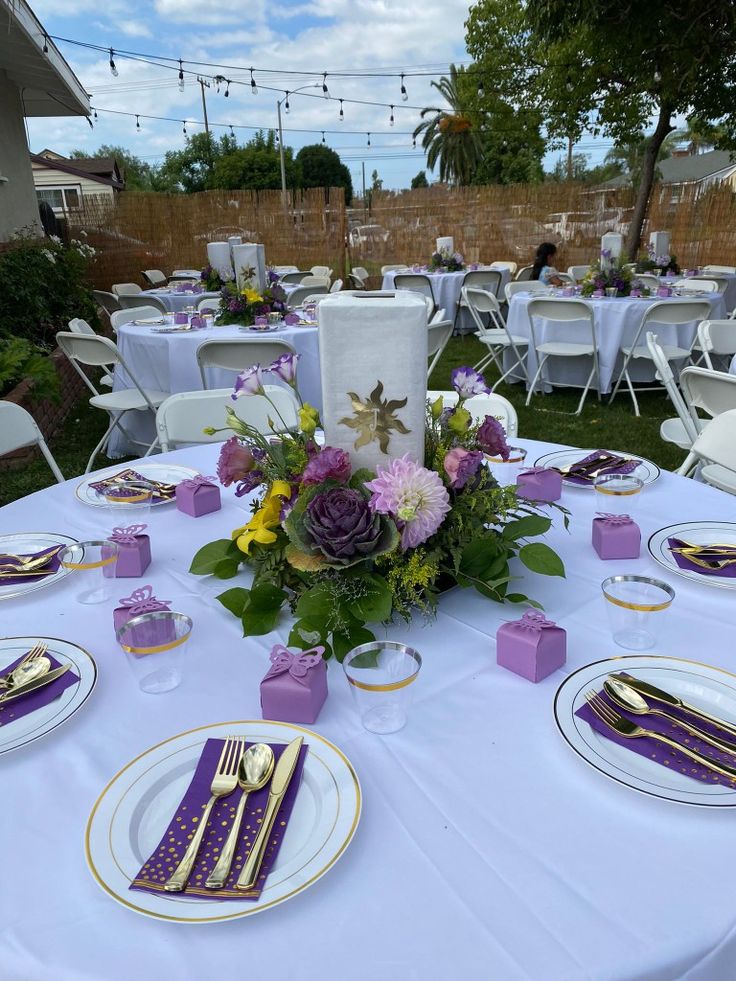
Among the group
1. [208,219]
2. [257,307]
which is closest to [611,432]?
[257,307]

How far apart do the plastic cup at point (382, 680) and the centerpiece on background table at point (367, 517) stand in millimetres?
139

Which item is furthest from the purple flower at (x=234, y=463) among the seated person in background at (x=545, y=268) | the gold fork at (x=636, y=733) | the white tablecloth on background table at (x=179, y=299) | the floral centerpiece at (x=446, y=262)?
the floral centerpiece at (x=446, y=262)

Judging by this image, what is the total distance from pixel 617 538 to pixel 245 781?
2.96ft

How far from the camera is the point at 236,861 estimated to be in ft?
2.35

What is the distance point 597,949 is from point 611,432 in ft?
15.9

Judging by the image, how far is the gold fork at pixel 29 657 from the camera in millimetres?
1036

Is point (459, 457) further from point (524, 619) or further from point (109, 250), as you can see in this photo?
point (109, 250)

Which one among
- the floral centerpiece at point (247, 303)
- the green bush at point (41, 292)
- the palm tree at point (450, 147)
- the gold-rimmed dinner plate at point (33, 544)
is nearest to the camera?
the gold-rimmed dinner plate at point (33, 544)

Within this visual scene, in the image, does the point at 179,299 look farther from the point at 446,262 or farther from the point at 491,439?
the point at 491,439

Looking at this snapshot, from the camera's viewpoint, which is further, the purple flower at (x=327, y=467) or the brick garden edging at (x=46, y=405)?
the brick garden edging at (x=46, y=405)

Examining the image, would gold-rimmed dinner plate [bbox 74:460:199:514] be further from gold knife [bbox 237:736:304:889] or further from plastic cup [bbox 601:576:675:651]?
plastic cup [bbox 601:576:675:651]

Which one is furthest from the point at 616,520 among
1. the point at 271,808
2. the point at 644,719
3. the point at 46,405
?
the point at 46,405

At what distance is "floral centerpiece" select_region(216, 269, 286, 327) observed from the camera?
4840mm

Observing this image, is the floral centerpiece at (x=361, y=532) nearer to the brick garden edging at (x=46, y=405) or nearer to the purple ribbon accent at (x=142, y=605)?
the purple ribbon accent at (x=142, y=605)
